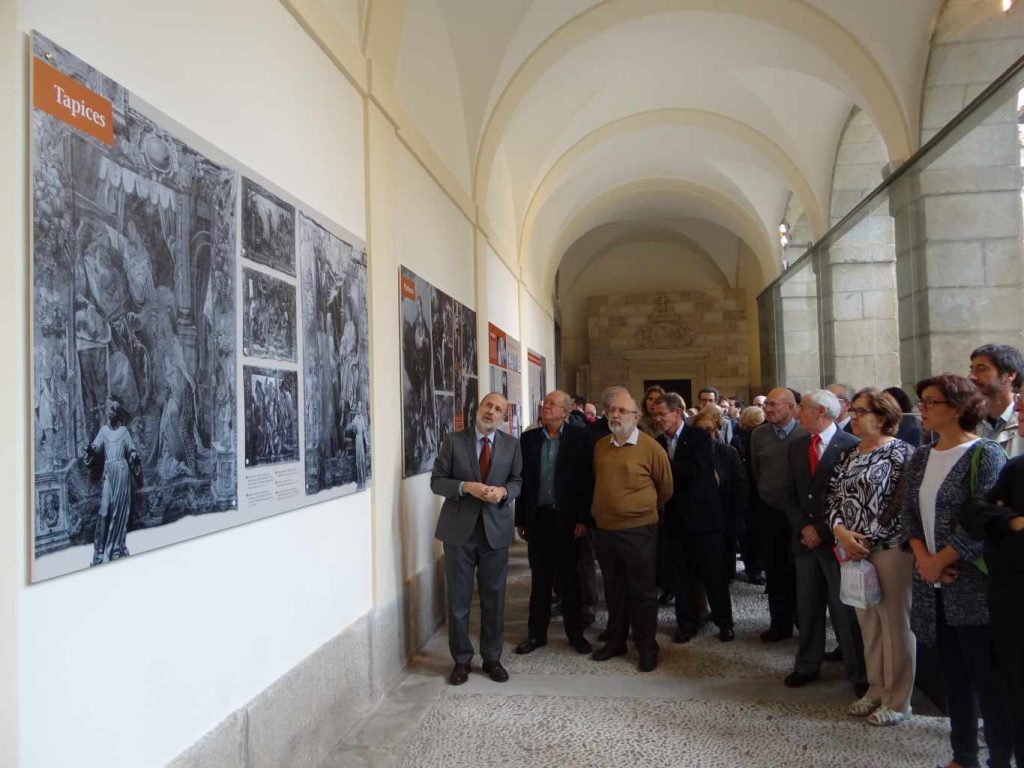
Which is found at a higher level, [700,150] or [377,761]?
[700,150]

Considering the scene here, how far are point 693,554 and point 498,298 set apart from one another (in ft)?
16.2

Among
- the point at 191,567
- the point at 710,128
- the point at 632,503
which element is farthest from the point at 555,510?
the point at 710,128

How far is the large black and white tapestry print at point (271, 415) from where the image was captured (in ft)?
9.75

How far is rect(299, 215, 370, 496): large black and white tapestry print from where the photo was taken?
3.53m

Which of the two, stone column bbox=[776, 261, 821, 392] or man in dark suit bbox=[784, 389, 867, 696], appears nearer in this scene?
man in dark suit bbox=[784, 389, 867, 696]

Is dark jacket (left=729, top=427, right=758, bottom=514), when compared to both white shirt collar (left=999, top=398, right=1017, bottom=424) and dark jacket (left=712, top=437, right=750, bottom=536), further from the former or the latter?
white shirt collar (left=999, top=398, right=1017, bottom=424)

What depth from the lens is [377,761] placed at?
11.4 ft

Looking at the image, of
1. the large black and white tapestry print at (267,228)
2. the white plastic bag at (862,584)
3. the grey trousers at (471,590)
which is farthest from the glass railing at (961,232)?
the large black and white tapestry print at (267,228)

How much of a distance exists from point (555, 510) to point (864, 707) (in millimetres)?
2134

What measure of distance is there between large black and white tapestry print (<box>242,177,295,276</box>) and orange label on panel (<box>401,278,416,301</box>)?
1.64m

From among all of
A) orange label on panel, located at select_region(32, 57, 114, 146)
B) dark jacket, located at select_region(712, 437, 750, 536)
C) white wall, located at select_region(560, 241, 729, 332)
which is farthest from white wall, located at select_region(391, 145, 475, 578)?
white wall, located at select_region(560, 241, 729, 332)

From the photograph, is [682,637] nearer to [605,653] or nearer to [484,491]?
[605,653]

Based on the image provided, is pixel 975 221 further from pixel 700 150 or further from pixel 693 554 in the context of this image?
pixel 700 150

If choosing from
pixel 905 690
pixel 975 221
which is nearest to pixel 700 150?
pixel 975 221
